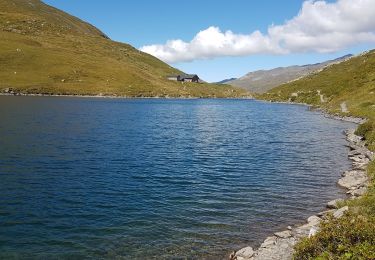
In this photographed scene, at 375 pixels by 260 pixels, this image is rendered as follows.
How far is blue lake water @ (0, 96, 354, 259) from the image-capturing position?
78.2 feet

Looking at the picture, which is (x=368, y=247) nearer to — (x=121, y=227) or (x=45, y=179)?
(x=121, y=227)

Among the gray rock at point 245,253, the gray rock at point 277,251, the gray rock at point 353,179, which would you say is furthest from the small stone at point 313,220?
the gray rock at point 353,179

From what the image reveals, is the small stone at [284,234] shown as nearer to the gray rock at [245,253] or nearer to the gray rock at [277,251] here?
the gray rock at [277,251]

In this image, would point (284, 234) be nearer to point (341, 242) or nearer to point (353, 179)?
point (341, 242)

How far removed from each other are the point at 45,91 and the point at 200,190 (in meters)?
178

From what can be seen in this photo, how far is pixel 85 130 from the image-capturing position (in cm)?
7344

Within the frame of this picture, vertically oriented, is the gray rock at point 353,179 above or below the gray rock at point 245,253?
above

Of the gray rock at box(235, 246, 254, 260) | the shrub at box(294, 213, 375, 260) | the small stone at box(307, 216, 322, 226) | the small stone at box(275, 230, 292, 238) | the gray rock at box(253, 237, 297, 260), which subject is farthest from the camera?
the small stone at box(307, 216, 322, 226)

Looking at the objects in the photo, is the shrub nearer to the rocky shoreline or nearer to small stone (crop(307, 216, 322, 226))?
the rocky shoreline

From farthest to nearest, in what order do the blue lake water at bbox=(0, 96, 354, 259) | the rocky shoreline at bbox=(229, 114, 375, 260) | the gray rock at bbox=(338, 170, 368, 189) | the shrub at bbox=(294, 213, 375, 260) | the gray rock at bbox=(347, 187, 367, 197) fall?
1. the gray rock at bbox=(338, 170, 368, 189)
2. the gray rock at bbox=(347, 187, 367, 197)
3. the blue lake water at bbox=(0, 96, 354, 259)
4. the rocky shoreline at bbox=(229, 114, 375, 260)
5. the shrub at bbox=(294, 213, 375, 260)

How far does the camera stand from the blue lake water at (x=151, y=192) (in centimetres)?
2383

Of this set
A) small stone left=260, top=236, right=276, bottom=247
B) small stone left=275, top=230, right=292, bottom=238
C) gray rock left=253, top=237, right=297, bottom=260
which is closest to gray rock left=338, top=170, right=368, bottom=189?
small stone left=275, top=230, right=292, bottom=238

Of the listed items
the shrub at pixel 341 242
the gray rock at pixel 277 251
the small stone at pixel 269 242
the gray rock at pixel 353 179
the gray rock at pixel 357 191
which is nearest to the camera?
the shrub at pixel 341 242

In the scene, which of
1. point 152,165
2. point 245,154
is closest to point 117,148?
point 152,165
